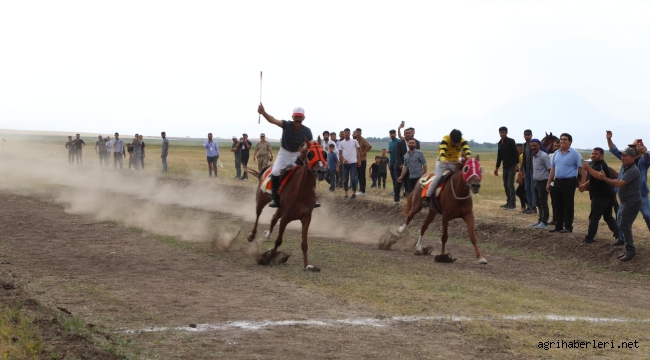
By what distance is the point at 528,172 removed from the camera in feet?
65.6

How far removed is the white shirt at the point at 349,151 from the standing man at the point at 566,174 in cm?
927

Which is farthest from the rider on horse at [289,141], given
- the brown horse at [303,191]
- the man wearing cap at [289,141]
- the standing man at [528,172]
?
the standing man at [528,172]

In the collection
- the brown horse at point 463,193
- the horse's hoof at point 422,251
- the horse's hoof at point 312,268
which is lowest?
the horse's hoof at point 422,251

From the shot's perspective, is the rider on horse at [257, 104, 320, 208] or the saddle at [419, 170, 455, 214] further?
the saddle at [419, 170, 455, 214]

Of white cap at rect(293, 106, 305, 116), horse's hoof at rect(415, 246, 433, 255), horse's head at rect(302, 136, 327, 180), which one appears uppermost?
white cap at rect(293, 106, 305, 116)

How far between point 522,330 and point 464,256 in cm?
737

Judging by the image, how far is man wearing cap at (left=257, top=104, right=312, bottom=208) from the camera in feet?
43.9

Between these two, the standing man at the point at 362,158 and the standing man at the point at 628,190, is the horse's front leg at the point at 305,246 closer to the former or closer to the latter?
the standing man at the point at 628,190

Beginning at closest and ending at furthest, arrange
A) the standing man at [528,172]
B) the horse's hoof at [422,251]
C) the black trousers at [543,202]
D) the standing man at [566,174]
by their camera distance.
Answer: the horse's hoof at [422,251] → the standing man at [566,174] → the black trousers at [543,202] → the standing man at [528,172]

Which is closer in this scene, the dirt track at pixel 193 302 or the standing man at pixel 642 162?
the dirt track at pixel 193 302

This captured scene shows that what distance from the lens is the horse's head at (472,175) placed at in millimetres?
13875

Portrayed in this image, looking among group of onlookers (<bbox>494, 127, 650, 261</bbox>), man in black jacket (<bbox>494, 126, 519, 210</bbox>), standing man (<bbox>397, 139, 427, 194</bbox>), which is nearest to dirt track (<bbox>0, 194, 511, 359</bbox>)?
group of onlookers (<bbox>494, 127, 650, 261</bbox>)

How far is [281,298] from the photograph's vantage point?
407 inches

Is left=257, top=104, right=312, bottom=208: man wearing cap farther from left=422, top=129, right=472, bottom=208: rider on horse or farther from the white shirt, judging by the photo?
the white shirt
